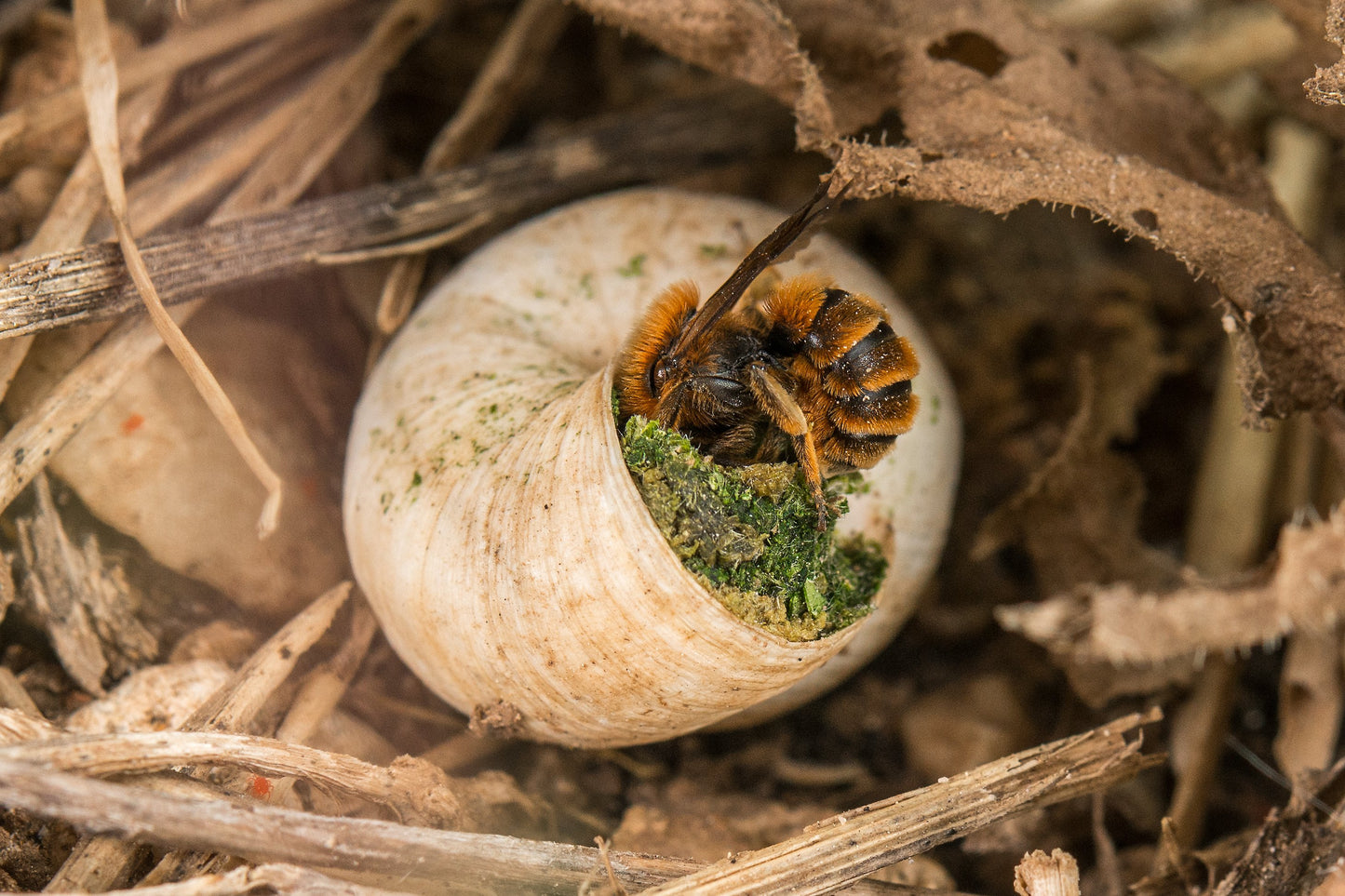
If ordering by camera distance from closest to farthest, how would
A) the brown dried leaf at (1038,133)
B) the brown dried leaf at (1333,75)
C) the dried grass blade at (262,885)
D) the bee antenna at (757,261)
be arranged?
1. the dried grass blade at (262,885)
2. the bee antenna at (757,261)
3. the brown dried leaf at (1333,75)
4. the brown dried leaf at (1038,133)

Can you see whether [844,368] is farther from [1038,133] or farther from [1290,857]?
[1290,857]

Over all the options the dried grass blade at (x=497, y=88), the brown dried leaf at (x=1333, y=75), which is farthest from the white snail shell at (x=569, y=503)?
the brown dried leaf at (x=1333, y=75)

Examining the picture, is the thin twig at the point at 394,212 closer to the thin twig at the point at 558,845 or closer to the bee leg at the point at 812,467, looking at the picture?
the thin twig at the point at 558,845

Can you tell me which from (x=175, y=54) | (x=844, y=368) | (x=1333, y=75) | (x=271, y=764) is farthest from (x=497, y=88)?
(x=1333, y=75)

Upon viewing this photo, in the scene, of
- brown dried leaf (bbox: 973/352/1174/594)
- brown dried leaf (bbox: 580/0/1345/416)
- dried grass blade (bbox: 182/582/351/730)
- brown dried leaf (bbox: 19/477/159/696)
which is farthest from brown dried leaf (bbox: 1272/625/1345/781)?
brown dried leaf (bbox: 19/477/159/696)

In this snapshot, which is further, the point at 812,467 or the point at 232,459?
the point at 232,459

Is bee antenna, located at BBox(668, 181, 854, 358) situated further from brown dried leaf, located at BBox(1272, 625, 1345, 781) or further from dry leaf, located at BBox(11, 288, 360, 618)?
brown dried leaf, located at BBox(1272, 625, 1345, 781)
